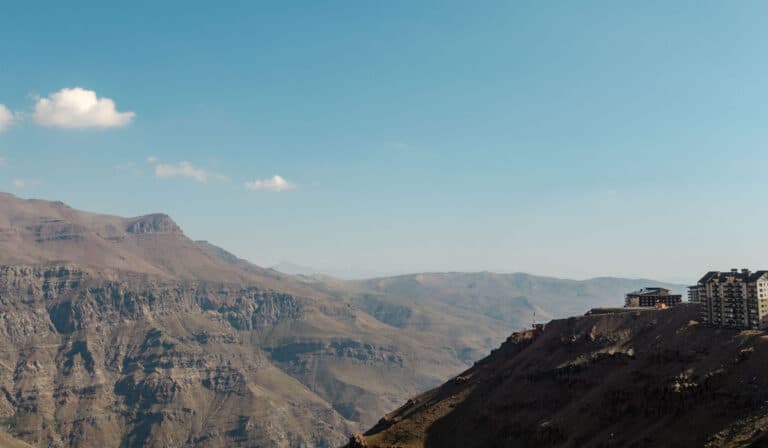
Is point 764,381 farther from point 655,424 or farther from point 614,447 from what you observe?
point 614,447

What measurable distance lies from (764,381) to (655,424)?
98.5 feet

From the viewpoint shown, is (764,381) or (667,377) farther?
(667,377)

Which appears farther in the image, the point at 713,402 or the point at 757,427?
the point at 713,402

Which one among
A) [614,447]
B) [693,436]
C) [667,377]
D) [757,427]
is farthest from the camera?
[667,377]

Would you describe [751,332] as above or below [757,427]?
above

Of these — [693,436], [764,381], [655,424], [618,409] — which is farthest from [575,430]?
[764,381]

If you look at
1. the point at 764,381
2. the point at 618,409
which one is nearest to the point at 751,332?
the point at 764,381

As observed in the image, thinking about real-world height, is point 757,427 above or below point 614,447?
above

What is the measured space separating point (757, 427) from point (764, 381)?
24.8 m

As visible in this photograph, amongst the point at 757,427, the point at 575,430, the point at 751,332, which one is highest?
the point at 751,332

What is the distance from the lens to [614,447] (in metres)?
178

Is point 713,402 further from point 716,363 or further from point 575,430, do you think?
point 575,430

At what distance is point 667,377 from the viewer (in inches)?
7721

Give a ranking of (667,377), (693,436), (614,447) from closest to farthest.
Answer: (693,436) → (614,447) → (667,377)
